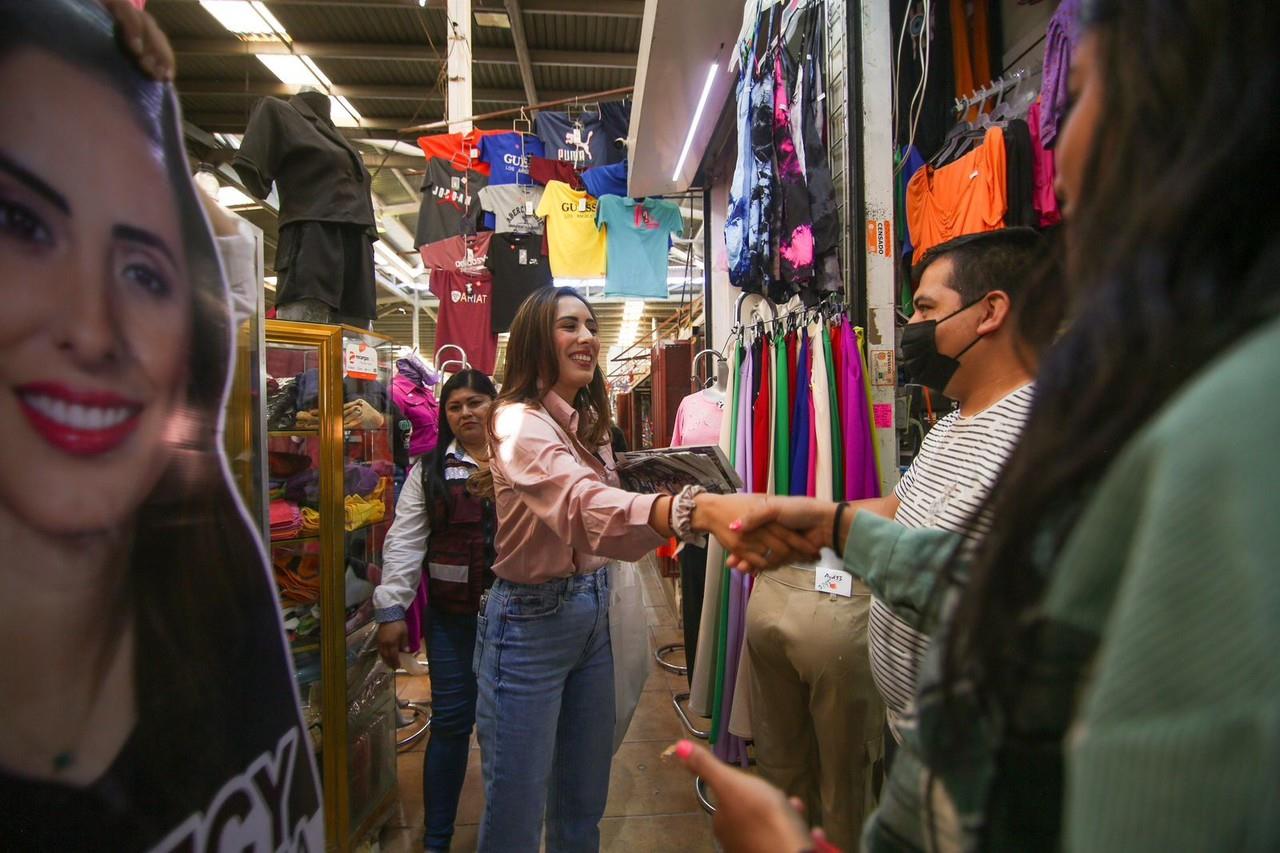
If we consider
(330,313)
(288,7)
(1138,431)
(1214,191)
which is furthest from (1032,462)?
(288,7)

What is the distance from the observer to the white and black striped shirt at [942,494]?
1.23 m

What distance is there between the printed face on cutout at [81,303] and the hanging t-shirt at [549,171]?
4186mm

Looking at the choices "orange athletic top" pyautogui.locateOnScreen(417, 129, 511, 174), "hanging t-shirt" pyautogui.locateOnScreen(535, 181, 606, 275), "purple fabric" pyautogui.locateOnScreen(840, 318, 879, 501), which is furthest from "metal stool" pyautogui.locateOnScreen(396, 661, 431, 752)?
"orange athletic top" pyautogui.locateOnScreen(417, 129, 511, 174)

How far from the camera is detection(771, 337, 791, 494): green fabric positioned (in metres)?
2.15

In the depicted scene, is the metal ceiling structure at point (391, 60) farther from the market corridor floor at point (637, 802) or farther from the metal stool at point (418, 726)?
the metal stool at point (418, 726)

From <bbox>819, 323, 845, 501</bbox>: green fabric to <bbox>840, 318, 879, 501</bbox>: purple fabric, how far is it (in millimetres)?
28

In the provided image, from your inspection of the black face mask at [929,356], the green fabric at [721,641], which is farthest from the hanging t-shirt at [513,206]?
the black face mask at [929,356]

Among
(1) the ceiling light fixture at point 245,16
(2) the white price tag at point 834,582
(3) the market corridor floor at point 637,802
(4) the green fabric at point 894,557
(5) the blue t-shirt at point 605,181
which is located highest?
(1) the ceiling light fixture at point 245,16

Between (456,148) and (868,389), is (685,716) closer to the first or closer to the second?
(868,389)

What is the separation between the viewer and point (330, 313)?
2553 millimetres

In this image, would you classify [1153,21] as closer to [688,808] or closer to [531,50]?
[688,808]

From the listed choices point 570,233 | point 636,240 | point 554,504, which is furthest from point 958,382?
point 570,233

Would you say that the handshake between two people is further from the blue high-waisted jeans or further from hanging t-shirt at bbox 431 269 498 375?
hanging t-shirt at bbox 431 269 498 375

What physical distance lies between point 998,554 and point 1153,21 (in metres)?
0.40
